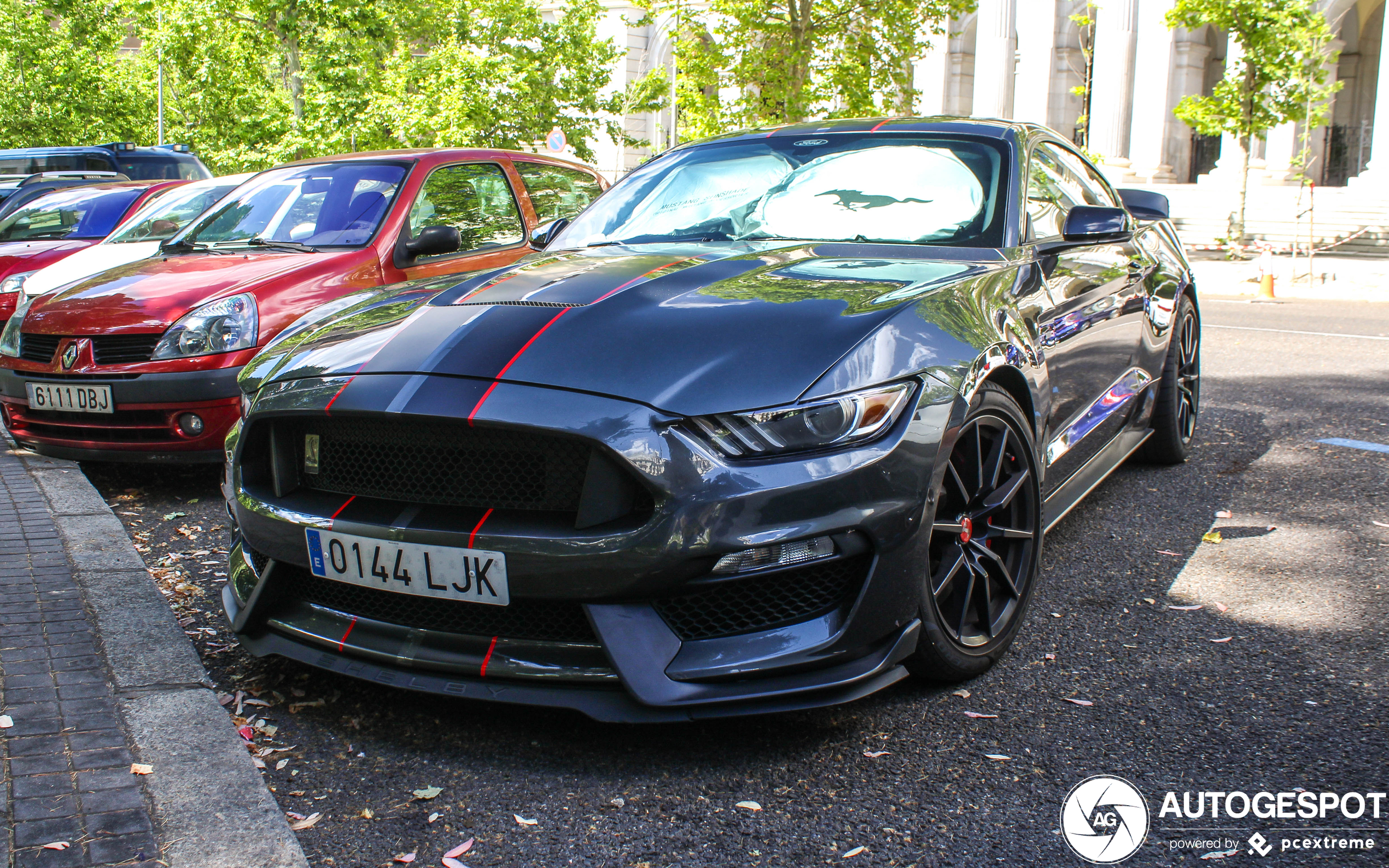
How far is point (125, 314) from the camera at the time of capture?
197 inches

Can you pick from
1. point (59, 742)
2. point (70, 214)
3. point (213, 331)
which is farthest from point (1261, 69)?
point (59, 742)

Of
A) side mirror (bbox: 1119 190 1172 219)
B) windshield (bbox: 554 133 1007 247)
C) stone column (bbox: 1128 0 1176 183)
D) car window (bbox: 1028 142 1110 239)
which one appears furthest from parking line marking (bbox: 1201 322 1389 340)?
stone column (bbox: 1128 0 1176 183)

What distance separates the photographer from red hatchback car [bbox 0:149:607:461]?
4.94 m

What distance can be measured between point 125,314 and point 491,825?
3657 mm

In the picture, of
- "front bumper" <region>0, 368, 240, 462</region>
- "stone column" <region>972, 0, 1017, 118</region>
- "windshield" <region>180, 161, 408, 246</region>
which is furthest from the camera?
"stone column" <region>972, 0, 1017, 118</region>

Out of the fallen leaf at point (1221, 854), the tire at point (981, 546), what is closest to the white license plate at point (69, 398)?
the tire at point (981, 546)

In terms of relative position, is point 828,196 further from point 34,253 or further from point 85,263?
point 34,253

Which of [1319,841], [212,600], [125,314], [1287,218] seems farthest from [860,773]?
[1287,218]

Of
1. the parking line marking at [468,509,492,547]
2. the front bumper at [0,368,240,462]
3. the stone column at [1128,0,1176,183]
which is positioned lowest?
the front bumper at [0,368,240,462]

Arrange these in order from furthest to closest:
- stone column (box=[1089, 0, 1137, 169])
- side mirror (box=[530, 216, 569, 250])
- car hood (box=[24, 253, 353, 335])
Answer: stone column (box=[1089, 0, 1137, 169]) < car hood (box=[24, 253, 353, 335]) < side mirror (box=[530, 216, 569, 250])

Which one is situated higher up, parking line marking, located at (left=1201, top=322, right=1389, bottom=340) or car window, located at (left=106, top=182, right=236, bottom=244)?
car window, located at (left=106, top=182, right=236, bottom=244)

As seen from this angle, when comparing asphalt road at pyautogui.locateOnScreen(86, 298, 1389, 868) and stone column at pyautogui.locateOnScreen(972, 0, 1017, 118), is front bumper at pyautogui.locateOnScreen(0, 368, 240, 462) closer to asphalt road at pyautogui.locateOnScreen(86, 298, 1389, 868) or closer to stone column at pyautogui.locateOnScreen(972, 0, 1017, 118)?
asphalt road at pyautogui.locateOnScreen(86, 298, 1389, 868)

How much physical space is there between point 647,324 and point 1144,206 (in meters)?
3.67

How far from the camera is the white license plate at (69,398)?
4.96 m
